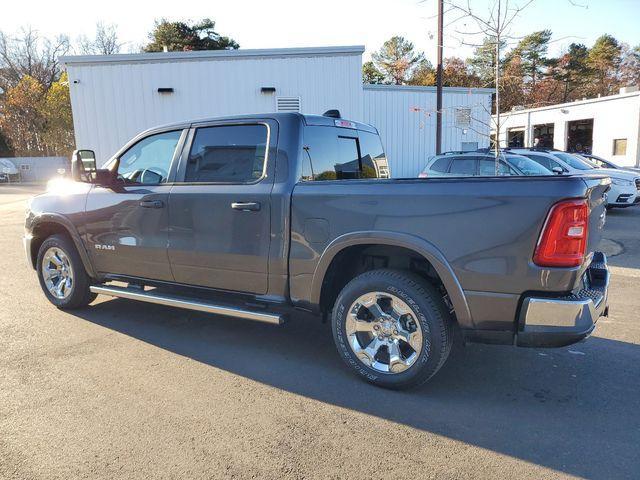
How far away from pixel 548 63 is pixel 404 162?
38646 millimetres

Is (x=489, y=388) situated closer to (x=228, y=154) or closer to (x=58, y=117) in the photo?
(x=228, y=154)

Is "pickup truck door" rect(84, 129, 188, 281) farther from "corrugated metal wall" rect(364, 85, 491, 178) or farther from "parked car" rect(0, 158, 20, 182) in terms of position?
"parked car" rect(0, 158, 20, 182)

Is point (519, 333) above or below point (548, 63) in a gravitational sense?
below

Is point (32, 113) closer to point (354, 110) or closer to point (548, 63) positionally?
point (354, 110)

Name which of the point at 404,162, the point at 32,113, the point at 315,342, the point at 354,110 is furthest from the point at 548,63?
the point at 315,342

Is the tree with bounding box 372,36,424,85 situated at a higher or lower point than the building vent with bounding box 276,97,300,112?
higher

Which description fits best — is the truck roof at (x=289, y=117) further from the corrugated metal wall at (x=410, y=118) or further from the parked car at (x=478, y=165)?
the corrugated metal wall at (x=410, y=118)

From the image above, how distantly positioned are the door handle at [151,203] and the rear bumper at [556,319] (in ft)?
10.1

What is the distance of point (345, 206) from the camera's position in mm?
3434

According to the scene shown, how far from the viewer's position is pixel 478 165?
11.3m

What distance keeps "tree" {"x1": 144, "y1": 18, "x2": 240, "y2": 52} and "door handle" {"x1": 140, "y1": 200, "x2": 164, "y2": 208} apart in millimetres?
44240

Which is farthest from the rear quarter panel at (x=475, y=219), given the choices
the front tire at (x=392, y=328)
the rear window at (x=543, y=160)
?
the rear window at (x=543, y=160)

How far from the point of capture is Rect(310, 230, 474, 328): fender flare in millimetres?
3096

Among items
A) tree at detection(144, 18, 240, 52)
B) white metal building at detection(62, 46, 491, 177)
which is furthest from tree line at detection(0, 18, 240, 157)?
white metal building at detection(62, 46, 491, 177)
